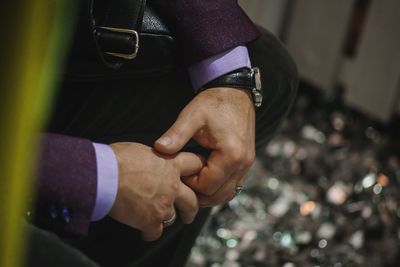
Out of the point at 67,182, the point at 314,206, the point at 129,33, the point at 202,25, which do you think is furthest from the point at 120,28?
the point at 314,206

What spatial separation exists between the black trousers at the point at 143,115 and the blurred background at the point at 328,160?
1.03 ft

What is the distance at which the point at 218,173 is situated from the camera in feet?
2.96

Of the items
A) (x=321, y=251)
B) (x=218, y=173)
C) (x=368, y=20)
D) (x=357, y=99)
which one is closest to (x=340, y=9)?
(x=368, y=20)

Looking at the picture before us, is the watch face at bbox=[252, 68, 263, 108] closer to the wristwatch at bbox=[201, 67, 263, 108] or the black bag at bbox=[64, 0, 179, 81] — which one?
the wristwatch at bbox=[201, 67, 263, 108]

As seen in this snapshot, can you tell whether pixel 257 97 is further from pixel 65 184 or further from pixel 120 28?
pixel 65 184

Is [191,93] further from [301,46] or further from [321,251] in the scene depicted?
[301,46]

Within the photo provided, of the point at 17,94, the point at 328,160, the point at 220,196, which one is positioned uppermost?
the point at 17,94

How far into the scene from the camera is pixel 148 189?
2.69ft

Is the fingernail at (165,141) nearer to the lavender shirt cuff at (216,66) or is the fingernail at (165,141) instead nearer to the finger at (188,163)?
the finger at (188,163)

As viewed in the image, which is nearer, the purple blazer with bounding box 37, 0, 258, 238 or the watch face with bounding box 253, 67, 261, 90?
the purple blazer with bounding box 37, 0, 258, 238

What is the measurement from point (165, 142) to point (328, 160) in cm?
97

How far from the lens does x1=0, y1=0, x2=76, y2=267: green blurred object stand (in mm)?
393

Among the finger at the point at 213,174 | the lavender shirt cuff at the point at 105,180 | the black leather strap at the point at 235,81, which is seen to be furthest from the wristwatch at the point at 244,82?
the lavender shirt cuff at the point at 105,180

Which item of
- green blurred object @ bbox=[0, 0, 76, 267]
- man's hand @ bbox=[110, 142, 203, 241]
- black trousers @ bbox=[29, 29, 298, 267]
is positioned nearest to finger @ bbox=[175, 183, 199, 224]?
man's hand @ bbox=[110, 142, 203, 241]
